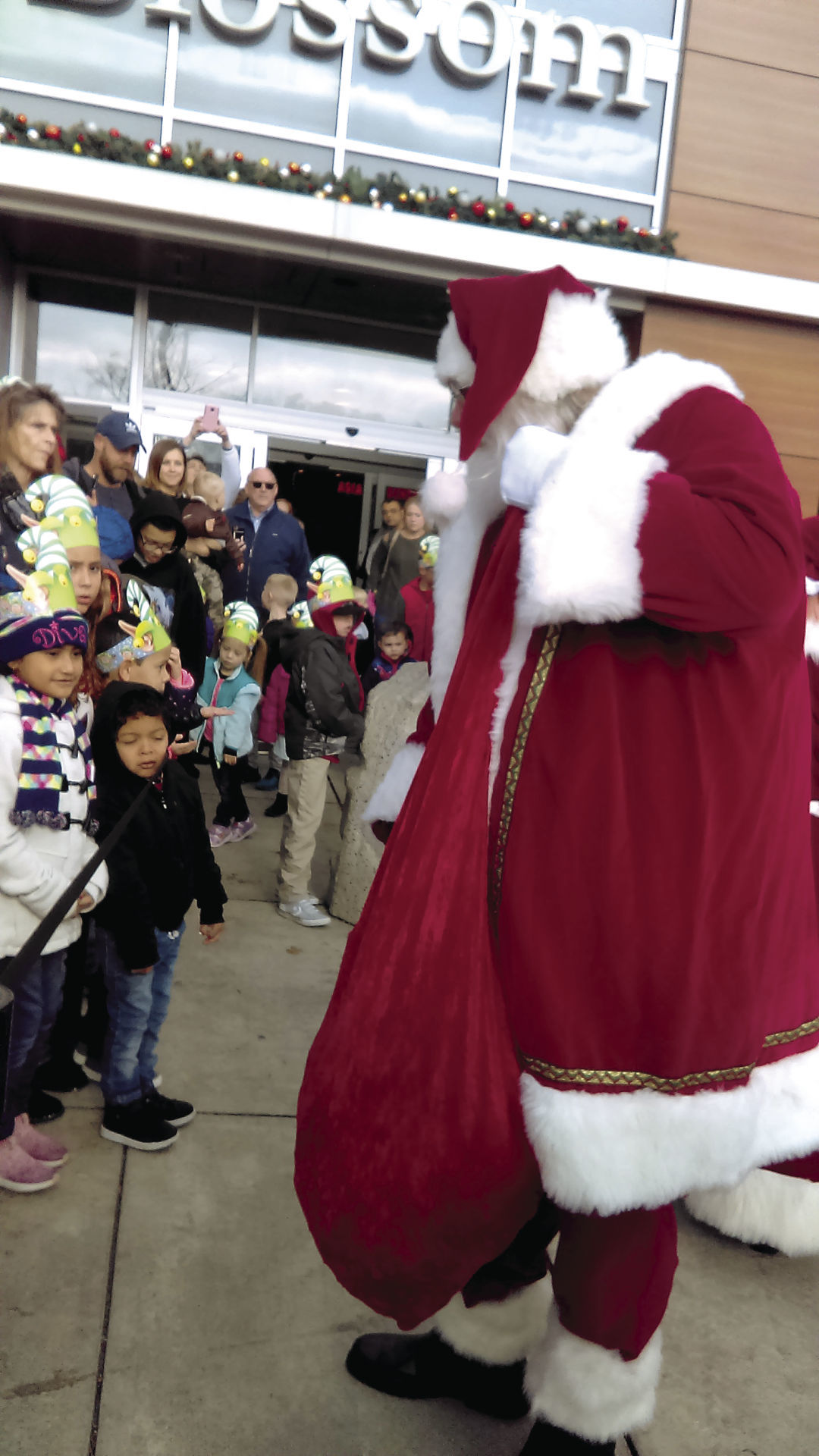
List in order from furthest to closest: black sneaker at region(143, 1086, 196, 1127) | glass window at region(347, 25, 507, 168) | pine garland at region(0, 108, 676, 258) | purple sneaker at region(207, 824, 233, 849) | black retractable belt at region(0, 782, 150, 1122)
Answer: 1. glass window at region(347, 25, 507, 168)
2. pine garland at region(0, 108, 676, 258)
3. purple sneaker at region(207, 824, 233, 849)
4. black sneaker at region(143, 1086, 196, 1127)
5. black retractable belt at region(0, 782, 150, 1122)

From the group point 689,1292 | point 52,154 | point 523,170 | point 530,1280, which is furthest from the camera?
point 523,170

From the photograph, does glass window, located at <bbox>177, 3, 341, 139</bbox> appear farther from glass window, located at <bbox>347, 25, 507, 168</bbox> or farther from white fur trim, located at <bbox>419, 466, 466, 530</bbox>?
white fur trim, located at <bbox>419, 466, 466, 530</bbox>

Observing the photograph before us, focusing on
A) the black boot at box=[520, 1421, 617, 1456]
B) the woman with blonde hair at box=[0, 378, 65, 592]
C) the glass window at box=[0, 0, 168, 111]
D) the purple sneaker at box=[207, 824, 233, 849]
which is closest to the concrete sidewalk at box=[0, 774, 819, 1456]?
the black boot at box=[520, 1421, 617, 1456]

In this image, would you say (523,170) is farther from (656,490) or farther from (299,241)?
(656,490)

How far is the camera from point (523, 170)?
31.2ft

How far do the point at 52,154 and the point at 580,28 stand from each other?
4.77 m

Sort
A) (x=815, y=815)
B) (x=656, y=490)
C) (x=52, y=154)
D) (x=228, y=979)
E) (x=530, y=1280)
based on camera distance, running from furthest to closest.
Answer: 1. (x=52, y=154)
2. (x=228, y=979)
3. (x=815, y=815)
4. (x=530, y=1280)
5. (x=656, y=490)

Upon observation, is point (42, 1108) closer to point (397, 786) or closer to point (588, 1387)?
point (397, 786)

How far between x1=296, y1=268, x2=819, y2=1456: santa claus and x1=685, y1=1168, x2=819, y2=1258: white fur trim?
3.23ft

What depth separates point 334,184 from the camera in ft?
28.7

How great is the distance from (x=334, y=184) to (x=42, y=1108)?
8054 millimetres

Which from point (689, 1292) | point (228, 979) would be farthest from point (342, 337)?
point (689, 1292)

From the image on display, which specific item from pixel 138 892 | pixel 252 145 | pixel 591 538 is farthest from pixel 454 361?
pixel 252 145

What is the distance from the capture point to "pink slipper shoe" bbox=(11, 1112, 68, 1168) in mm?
2713
